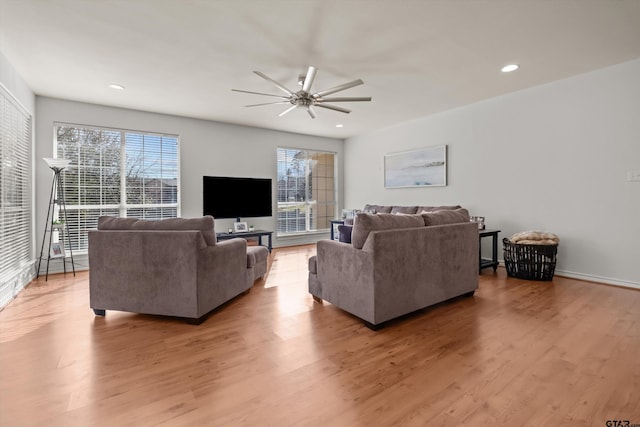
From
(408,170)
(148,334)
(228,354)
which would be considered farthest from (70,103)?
(408,170)

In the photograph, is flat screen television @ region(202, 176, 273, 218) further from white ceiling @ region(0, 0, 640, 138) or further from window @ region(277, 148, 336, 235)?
white ceiling @ region(0, 0, 640, 138)

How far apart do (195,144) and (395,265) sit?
4.49 m

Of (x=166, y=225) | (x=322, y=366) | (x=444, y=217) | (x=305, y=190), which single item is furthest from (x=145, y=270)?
(x=305, y=190)

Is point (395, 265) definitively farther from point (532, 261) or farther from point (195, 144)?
point (195, 144)

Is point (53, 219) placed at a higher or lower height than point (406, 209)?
lower

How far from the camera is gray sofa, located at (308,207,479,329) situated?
7.54 ft

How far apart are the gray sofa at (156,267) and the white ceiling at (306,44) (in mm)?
1683

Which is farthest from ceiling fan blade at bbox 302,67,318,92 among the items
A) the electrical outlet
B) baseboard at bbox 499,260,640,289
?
baseboard at bbox 499,260,640,289

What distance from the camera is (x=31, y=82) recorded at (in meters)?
3.70

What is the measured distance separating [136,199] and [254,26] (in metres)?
3.72

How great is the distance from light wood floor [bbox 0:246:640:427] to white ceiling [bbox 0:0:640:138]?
8.26 ft

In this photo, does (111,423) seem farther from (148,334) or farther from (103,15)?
(103,15)

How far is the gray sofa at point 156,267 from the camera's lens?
2422 mm

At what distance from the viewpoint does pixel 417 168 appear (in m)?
Answer: 5.59
